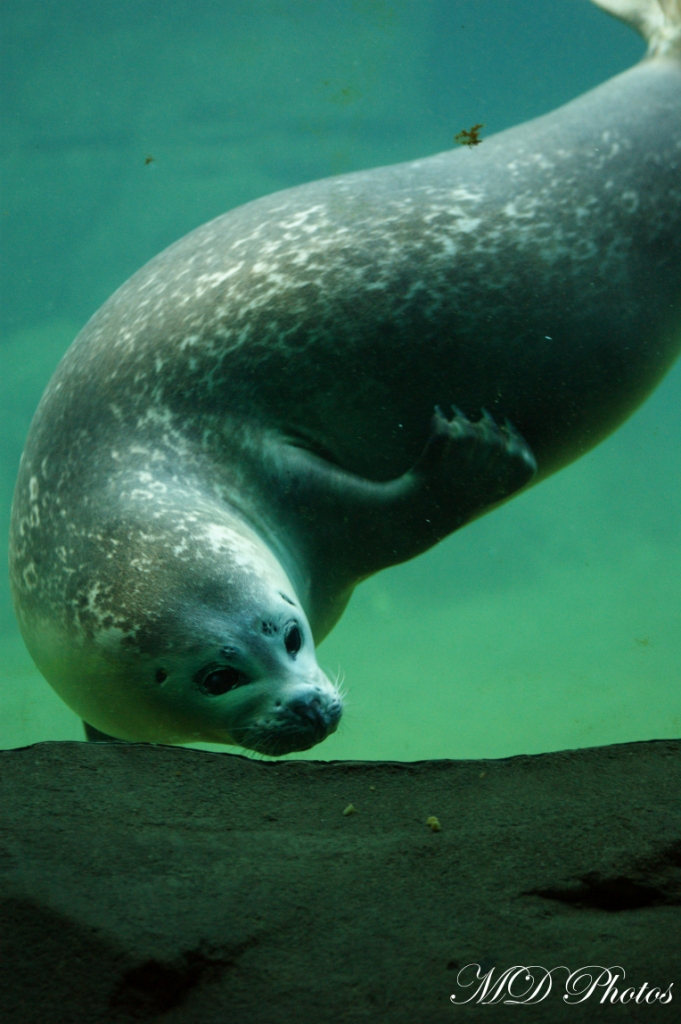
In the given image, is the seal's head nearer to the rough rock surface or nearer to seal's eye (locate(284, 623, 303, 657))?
seal's eye (locate(284, 623, 303, 657))

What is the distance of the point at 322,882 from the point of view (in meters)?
1.32

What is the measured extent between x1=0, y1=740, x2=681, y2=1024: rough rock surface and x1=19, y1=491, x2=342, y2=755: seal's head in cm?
19

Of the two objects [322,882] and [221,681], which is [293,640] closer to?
[221,681]

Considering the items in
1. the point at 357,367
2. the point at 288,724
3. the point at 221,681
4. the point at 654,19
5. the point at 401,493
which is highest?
the point at 654,19

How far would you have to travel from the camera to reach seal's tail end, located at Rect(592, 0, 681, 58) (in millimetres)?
2805

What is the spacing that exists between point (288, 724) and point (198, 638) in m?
0.34

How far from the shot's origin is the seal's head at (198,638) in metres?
2.03

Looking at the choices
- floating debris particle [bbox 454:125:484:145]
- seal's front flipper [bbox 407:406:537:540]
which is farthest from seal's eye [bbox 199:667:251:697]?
floating debris particle [bbox 454:125:484:145]

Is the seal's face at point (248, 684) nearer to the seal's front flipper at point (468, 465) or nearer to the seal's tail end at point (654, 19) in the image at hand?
the seal's front flipper at point (468, 465)

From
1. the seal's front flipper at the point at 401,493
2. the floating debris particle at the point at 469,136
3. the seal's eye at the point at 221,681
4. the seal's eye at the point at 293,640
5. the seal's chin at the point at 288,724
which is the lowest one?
the seal's chin at the point at 288,724

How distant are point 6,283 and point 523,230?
390 inches

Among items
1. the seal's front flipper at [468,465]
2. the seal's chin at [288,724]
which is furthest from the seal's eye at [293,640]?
the seal's front flipper at [468,465]

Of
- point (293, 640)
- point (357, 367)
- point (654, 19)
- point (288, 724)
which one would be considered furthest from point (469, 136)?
point (288, 724)

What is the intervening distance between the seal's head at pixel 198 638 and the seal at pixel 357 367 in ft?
0.09
